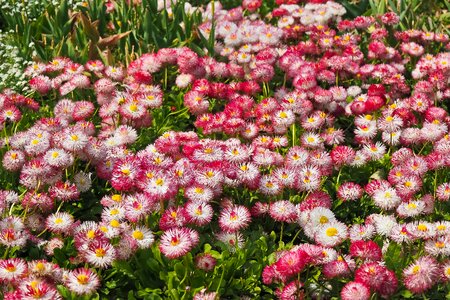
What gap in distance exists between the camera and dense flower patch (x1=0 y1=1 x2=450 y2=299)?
280 cm

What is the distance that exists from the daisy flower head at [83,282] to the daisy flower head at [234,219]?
0.64 m

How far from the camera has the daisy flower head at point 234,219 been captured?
2.99 m

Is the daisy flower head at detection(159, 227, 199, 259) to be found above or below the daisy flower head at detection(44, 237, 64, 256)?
above

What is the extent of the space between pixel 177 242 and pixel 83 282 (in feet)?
1.36

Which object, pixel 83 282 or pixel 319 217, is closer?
pixel 83 282

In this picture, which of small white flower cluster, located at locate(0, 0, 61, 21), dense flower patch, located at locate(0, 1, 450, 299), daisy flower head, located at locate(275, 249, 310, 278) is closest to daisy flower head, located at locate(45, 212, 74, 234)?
dense flower patch, located at locate(0, 1, 450, 299)

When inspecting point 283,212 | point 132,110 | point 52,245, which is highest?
point 132,110

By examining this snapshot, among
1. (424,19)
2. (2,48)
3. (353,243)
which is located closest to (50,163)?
(353,243)

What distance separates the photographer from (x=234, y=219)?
301 cm

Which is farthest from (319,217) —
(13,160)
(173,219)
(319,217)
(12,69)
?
(12,69)

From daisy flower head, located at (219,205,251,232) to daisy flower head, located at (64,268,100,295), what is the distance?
2.09 ft

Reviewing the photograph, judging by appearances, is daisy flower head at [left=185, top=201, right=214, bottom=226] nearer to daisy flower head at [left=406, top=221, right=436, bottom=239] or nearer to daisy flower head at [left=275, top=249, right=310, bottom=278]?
daisy flower head at [left=275, top=249, right=310, bottom=278]

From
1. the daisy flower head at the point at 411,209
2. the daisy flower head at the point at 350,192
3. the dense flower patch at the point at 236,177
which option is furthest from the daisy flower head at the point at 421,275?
the daisy flower head at the point at 350,192

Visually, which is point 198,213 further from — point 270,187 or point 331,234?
point 331,234
